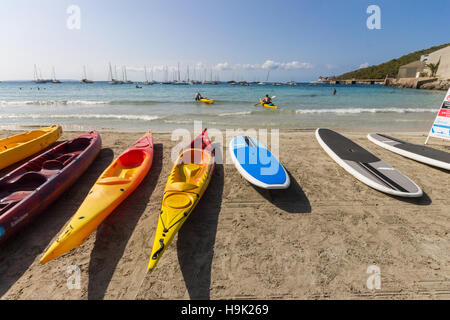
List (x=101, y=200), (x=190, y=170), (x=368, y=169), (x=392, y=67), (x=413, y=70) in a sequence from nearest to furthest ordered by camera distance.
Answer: (x=101, y=200) → (x=190, y=170) → (x=368, y=169) → (x=413, y=70) → (x=392, y=67)

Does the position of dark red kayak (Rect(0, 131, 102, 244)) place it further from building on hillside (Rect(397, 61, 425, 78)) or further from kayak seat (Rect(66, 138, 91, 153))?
building on hillside (Rect(397, 61, 425, 78))

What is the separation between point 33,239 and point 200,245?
294cm

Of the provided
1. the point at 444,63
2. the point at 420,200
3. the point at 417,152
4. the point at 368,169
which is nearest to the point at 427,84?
the point at 444,63

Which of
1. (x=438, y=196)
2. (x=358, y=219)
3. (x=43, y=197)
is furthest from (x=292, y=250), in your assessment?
(x=43, y=197)

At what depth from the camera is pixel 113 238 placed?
11.3 feet

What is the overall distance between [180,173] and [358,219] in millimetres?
4011

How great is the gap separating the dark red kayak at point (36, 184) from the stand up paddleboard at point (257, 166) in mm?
4082

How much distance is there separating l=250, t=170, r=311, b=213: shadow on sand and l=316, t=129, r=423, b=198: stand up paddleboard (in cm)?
179

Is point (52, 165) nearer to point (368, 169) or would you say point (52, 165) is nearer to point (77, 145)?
point (77, 145)

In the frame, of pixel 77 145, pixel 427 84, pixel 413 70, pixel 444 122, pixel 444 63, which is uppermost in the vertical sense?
pixel 413 70

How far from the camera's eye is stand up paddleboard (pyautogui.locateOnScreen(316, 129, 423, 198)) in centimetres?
442

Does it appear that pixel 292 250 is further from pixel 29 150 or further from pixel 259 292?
pixel 29 150

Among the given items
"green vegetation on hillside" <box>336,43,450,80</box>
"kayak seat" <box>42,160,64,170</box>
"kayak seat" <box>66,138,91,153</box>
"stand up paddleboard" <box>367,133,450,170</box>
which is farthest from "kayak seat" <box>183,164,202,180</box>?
"green vegetation on hillside" <box>336,43,450,80</box>

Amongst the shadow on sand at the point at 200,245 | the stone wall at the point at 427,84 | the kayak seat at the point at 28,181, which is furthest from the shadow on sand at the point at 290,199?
the stone wall at the point at 427,84
